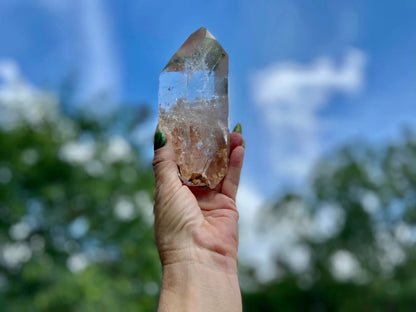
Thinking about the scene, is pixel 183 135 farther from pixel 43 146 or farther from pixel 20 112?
pixel 20 112

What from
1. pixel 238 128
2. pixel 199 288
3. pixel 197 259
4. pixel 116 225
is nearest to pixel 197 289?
pixel 199 288

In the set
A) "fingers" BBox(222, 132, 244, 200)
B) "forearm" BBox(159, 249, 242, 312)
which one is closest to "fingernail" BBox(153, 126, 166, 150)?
"fingers" BBox(222, 132, 244, 200)

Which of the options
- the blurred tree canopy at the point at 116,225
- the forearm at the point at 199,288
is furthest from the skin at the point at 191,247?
the blurred tree canopy at the point at 116,225

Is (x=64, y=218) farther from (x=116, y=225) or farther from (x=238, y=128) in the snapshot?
(x=238, y=128)

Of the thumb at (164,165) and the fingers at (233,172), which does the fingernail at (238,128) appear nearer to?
the fingers at (233,172)

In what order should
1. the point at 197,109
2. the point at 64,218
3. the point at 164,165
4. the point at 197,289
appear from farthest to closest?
the point at 64,218, the point at 197,109, the point at 164,165, the point at 197,289

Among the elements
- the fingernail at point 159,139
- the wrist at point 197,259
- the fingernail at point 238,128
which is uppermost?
the fingernail at point 238,128

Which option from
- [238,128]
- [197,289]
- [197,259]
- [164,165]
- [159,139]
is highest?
[238,128]
